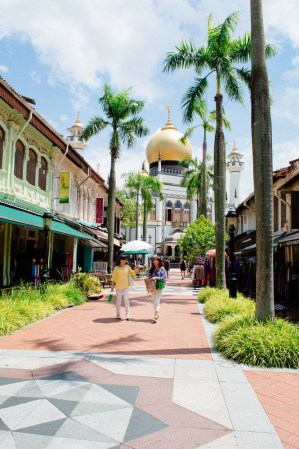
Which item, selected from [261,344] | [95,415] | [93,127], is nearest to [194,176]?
[93,127]

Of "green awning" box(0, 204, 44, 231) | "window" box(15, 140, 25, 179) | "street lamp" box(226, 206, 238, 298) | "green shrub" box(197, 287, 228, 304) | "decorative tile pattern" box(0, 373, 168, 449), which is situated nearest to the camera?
"decorative tile pattern" box(0, 373, 168, 449)

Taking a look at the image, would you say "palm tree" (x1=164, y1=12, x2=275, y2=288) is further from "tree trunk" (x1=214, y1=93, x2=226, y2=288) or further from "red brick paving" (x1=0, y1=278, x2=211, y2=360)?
"red brick paving" (x1=0, y1=278, x2=211, y2=360)

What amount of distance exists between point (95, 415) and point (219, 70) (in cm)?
1459

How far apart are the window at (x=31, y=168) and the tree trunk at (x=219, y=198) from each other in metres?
7.55

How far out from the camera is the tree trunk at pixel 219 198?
46.2 feet

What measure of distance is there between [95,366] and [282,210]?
15.0m

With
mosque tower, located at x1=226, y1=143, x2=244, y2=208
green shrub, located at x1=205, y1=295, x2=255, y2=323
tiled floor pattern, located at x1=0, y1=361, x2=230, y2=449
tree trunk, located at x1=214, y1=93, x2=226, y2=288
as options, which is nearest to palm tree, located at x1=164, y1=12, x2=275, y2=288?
tree trunk, located at x1=214, y1=93, x2=226, y2=288

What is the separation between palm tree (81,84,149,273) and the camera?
21125mm

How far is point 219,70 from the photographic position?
15.6 m

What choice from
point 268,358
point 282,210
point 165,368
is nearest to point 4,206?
point 165,368

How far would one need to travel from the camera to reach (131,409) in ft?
13.7

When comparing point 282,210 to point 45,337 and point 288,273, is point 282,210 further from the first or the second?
point 45,337

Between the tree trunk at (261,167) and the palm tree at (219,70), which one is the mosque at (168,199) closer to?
the palm tree at (219,70)

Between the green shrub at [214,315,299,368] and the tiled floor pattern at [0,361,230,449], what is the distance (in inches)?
63.7
